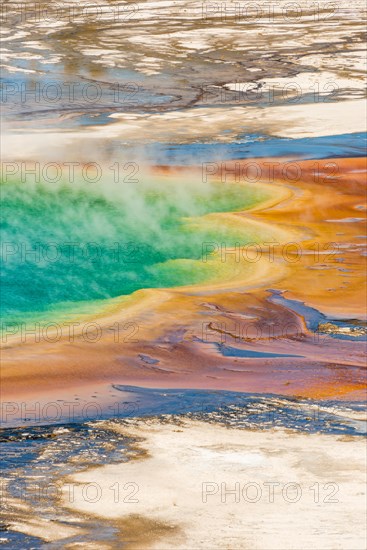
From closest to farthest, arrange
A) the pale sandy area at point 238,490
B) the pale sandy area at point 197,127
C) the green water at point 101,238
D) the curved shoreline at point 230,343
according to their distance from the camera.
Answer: the pale sandy area at point 238,490 → the curved shoreline at point 230,343 → the green water at point 101,238 → the pale sandy area at point 197,127

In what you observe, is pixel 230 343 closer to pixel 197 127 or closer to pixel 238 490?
pixel 238 490

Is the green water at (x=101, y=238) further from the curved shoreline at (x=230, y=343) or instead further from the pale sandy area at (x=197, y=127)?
the pale sandy area at (x=197, y=127)

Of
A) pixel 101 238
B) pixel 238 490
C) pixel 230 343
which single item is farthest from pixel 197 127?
pixel 238 490

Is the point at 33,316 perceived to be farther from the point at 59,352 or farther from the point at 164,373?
the point at 164,373

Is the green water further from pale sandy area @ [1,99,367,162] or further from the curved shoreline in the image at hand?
pale sandy area @ [1,99,367,162]

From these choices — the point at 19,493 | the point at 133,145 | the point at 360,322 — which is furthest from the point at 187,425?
the point at 133,145

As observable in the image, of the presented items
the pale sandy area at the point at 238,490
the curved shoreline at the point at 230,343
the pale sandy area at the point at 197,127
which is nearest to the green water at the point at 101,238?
the curved shoreline at the point at 230,343
